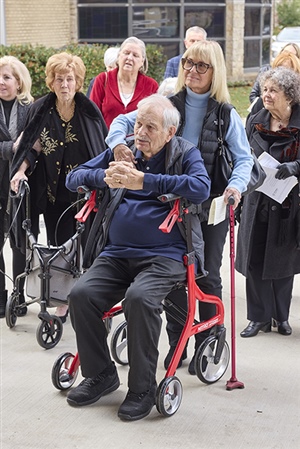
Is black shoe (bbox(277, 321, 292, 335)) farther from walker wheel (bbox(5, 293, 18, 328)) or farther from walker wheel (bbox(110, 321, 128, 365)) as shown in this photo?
walker wheel (bbox(5, 293, 18, 328))

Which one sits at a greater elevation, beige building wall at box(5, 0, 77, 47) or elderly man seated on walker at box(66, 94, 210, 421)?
beige building wall at box(5, 0, 77, 47)

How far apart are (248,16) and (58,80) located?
18995 millimetres

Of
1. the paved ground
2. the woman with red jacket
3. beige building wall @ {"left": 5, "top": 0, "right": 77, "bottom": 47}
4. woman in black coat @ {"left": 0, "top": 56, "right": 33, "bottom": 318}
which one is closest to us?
the paved ground

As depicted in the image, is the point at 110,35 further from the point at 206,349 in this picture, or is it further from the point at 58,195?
the point at 206,349

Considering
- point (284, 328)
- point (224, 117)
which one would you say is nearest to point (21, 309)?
point (284, 328)

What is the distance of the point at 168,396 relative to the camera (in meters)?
4.47

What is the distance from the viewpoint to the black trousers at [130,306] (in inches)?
170

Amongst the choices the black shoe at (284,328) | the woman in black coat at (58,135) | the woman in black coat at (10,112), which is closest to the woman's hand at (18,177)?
the woman in black coat at (58,135)

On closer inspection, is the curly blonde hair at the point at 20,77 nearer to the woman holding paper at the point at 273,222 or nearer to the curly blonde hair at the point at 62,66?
the curly blonde hair at the point at 62,66

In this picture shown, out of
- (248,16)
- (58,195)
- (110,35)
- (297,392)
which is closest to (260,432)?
(297,392)

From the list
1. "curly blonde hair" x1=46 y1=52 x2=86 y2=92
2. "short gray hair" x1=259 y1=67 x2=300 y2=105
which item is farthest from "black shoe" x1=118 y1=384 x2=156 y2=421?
"curly blonde hair" x1=46 y1=52 x2=86 y2=92

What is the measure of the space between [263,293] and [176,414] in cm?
159

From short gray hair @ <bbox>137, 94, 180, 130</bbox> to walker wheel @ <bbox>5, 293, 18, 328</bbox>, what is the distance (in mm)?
1904

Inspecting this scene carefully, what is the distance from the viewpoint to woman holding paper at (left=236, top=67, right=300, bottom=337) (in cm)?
555
